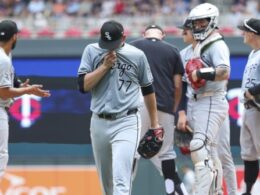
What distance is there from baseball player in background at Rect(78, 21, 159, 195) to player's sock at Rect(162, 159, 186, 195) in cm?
144

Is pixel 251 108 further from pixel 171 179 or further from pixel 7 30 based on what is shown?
pixel 7 30

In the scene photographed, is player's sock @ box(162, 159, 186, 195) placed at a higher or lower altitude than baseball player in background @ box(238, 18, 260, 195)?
lower

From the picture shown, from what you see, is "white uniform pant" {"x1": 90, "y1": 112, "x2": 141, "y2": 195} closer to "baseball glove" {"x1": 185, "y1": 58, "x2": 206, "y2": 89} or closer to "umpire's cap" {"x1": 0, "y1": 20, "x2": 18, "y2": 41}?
"baseball glove" {"x1": 185, "y1": 58, "x2": 206, "y2": 89}

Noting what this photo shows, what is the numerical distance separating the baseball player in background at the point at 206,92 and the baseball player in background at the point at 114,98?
3.15 ft

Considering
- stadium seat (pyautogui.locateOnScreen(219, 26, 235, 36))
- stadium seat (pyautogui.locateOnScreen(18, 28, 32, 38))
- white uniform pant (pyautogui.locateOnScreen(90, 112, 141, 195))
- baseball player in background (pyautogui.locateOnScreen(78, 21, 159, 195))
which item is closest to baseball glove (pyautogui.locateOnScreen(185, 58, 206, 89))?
baseball player in background (pyautogui.locateOnScreen(78, 21, 159, 195))

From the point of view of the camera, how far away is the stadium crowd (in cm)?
1858

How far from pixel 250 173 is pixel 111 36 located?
241 cm

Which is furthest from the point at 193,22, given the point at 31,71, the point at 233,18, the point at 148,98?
the point at 233,18

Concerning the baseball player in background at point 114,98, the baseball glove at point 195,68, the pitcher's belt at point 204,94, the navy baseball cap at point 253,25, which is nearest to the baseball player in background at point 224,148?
the pitcher's belt at point 204,94

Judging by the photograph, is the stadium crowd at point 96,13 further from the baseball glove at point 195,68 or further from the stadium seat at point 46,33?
the baseball glove at point 195,68

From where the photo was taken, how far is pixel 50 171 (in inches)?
352

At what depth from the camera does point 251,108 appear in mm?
8117

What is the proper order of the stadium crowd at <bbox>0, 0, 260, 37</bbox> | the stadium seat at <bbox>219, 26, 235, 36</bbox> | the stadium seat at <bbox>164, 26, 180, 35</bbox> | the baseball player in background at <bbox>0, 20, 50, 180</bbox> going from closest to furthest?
the baseball player in background at <bbox>0, 20, 50, 180</bbox>, the stadium seat at <bbox>219, 26, 235, 36</bbox>, the stadium seat at <bbox>164, 26, 180, 35</bbox>, the stadium crowd at <bbox>0, 0, 260, 37</bbox>

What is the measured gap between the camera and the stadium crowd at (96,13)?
18.6 m
